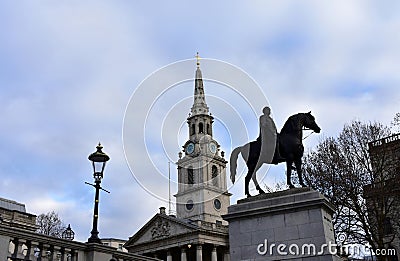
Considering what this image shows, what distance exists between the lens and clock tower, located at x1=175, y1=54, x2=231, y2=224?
8838 cm

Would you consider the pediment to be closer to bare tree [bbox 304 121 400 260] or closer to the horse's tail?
bare tree [bbox 304 121 400 260]

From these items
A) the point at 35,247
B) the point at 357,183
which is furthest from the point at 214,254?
the point at 35,247

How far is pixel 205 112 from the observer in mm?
97625

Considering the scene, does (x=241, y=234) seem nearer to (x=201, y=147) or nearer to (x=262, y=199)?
(x=262, y=199)

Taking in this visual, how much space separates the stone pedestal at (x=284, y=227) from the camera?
13414mm

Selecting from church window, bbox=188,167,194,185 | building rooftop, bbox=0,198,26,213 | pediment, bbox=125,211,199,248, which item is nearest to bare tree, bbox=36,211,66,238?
building rooftop, bbox=0,198,26,213

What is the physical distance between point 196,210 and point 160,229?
463 inches

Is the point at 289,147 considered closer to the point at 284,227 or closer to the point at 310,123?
the point at 310,123

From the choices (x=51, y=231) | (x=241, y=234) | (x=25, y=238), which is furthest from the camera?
(x=51, y=231)

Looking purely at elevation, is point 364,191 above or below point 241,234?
above

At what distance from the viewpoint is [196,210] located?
87.3 metres

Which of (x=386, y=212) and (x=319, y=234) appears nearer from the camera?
(x=319, y=234)

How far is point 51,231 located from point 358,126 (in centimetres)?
4644

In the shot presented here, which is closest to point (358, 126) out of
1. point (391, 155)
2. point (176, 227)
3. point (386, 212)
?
point (391, 155)
